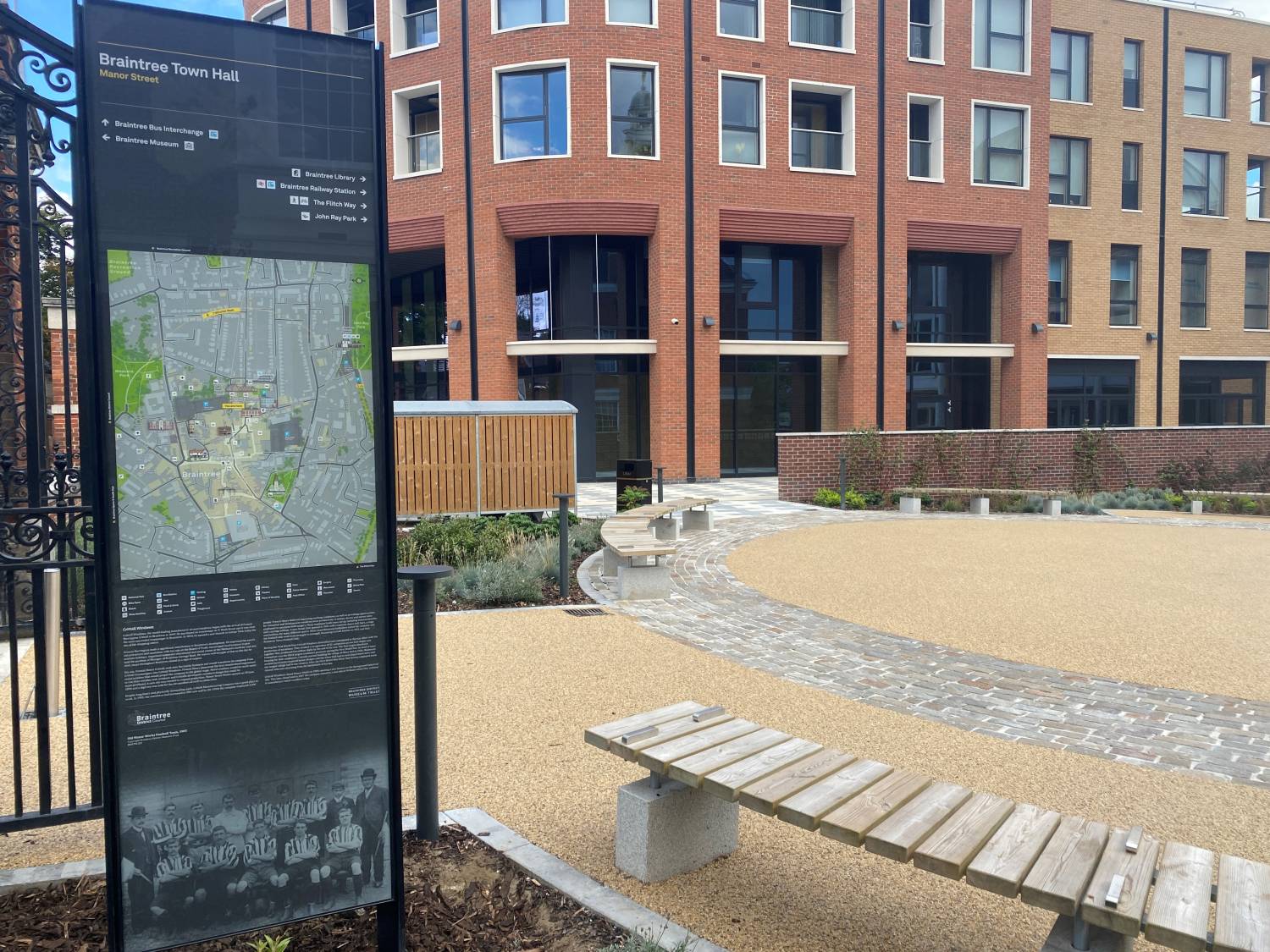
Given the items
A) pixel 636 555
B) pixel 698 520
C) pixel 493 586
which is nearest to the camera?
pixel 636 555

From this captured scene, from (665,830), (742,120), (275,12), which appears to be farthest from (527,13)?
(665,830)

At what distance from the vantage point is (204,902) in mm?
2520

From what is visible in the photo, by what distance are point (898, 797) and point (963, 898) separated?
68 centimetres

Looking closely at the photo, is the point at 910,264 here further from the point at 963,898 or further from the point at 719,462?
the point at 963,898

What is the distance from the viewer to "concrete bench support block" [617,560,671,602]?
8.74m

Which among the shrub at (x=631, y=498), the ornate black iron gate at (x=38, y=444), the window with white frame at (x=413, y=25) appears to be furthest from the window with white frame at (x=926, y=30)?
the ornate black iron gate at (x=38, y=444)

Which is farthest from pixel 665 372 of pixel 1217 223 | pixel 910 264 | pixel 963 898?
pixel 1217 223

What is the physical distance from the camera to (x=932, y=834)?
272 centimetres

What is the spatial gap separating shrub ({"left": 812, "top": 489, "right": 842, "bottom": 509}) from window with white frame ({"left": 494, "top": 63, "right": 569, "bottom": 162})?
11.1m

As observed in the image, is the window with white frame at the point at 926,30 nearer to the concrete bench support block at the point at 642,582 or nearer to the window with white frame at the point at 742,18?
the window with white frame at the point at 742,18

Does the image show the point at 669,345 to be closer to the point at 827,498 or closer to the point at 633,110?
the point at 633,110

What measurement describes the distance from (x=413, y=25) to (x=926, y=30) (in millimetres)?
14979

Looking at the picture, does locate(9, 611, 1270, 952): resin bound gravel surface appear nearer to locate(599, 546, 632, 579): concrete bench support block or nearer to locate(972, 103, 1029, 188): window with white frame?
locate(599, 546, 632, 579): concrete bench support block

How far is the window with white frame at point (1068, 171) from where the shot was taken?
1151 inches
